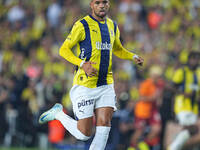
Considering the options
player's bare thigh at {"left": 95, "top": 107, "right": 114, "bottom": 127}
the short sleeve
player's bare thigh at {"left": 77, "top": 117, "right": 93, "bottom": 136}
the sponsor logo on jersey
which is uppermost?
the short sleeve

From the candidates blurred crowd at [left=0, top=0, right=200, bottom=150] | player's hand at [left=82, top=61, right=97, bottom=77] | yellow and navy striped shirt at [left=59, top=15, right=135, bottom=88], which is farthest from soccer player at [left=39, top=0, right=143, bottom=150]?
blurred crowd at [left=0, top=0, right=200, bottom=150]

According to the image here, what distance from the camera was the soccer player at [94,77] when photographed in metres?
7.18

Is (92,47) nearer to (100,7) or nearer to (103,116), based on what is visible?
(100,7)

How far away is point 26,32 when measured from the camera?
1802 cm

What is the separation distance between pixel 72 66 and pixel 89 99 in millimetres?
8193

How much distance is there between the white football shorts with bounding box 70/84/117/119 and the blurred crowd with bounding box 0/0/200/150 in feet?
9.72

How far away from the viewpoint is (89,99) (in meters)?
7.29

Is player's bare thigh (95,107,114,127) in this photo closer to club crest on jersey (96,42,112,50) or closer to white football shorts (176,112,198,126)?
club crest on jersey (96,42,112,50)

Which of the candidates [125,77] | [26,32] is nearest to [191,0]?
[125,77]

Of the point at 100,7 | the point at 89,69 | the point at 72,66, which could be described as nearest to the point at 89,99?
the point at 89,69

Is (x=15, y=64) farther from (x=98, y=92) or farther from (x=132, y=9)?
(x=98, y=92)

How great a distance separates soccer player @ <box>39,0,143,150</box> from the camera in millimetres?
7184

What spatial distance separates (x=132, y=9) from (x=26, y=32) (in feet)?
12.3

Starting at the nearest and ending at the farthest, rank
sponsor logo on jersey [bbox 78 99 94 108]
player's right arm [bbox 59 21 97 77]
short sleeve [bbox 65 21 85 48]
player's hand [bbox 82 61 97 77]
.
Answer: player's hand [bbox 82 61 97 77] < player's right arm [bbox 59 21 97 77] < short sleeve [bbox 65 21 85 48] < sponsor logo on jersey [bbox 78 99 94 108]
